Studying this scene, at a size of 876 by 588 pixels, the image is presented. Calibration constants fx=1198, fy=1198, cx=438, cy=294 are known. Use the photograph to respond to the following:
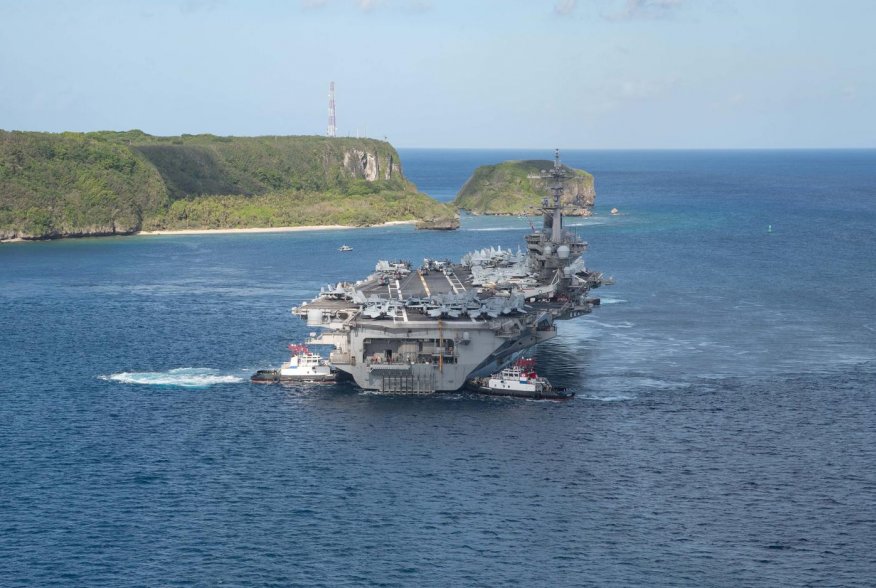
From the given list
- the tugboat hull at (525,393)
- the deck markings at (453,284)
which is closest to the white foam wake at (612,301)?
the deck markings at (453,284)

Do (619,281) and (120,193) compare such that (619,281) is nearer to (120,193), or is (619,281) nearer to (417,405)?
(417,405)

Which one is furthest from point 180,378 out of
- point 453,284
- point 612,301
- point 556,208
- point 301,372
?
point 612,301

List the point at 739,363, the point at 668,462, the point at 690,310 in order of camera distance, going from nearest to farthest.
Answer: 1. the point at 668,462
2. the point at 739,363
3. the point at 690,310

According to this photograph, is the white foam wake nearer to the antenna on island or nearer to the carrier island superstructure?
the antenna on island

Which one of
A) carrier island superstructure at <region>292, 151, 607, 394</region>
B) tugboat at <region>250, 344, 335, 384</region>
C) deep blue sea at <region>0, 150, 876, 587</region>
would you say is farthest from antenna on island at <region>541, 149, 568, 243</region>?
tugboat at <region>250, 344, 335, 384</region>

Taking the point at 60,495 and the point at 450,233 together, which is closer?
the point at 60,495

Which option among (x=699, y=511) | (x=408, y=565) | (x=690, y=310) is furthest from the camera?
(x=690, y=310)

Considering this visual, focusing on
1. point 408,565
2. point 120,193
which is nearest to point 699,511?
point 408,565
